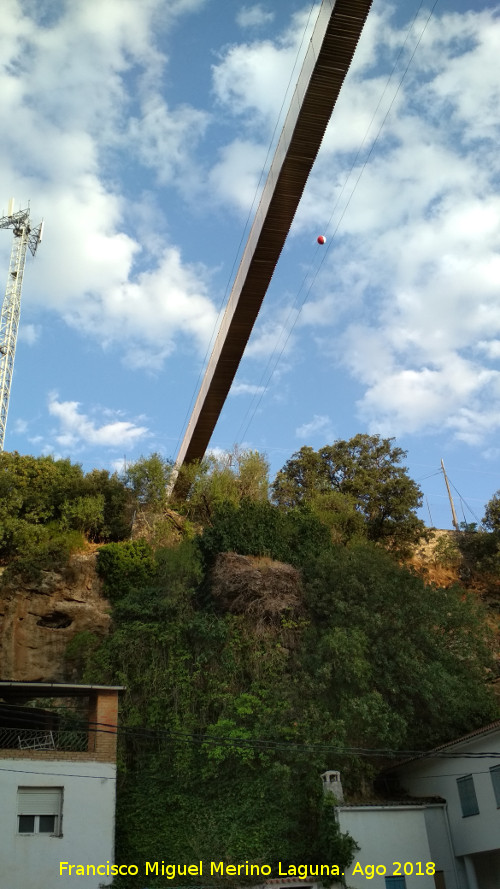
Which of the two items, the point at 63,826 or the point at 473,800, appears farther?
the point at 473,800

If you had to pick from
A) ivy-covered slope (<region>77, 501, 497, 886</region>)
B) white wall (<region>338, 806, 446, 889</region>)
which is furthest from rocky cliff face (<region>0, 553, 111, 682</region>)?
white wall (<region>338, 806, 446, 889</region>)

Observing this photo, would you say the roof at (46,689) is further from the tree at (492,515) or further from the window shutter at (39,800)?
the tree at (492,515)

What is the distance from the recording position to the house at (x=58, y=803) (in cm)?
1394

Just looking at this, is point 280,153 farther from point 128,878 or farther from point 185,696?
point 128,878

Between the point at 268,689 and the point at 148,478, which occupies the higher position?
the point at 148,478

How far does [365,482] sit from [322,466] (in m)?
2.28

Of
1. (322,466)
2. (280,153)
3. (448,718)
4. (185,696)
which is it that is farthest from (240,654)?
(322,466)

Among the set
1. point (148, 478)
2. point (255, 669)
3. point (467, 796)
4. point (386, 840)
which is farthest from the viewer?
point (148, 478)

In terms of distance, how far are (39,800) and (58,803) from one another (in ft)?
1.22

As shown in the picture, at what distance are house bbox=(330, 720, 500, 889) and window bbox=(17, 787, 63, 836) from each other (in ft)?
19.0

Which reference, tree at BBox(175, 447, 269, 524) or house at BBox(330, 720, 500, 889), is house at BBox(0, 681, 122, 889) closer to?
house at BBox(330, 720, 500, 889)

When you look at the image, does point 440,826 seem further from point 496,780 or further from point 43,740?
point 43,740

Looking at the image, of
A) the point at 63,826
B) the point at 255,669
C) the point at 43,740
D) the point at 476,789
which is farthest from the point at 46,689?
the point at 476,789

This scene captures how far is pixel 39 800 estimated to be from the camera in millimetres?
14570
